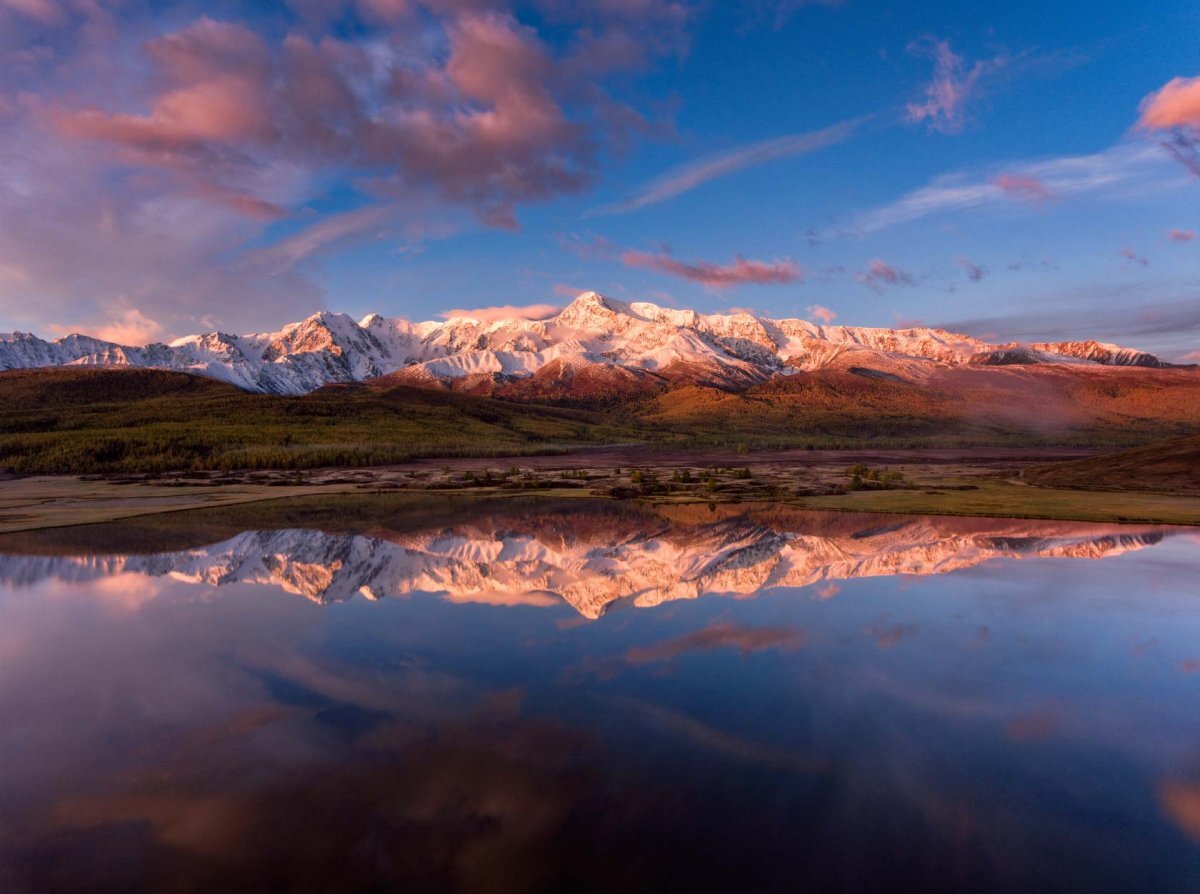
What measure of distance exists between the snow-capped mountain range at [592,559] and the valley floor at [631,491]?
23.5 feet

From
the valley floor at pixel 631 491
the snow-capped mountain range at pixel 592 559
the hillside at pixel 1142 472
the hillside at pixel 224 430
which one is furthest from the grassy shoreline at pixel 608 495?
the hillside at pixel 224 430

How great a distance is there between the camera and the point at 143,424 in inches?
5192

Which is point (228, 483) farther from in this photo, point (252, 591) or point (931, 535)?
point (931, 535)

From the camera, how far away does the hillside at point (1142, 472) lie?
150ft

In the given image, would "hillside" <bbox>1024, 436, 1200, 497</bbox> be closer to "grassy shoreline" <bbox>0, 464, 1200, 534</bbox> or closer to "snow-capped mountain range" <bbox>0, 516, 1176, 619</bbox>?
"grassy shoreline" <bbox>0, 464, 1200, 534</bbox>

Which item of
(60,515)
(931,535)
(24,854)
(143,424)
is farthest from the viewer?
(143,424)

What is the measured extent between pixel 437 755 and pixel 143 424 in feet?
480

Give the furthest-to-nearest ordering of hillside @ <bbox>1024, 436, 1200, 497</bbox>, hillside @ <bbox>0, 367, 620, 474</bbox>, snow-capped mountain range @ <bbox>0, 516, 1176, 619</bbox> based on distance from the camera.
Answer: hillside @ <bbox>0, 367, 620, 474</bbox>
hillside @ <bbox>1024, 436, 1200, 497</bbox>
snow-capped mountain range @ <bbox>0, 516, 1176, 619</bbox>

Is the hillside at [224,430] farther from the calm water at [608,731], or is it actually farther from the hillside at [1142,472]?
the calm water at [608,731]

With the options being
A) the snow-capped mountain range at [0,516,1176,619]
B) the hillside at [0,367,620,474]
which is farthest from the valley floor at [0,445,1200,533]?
the hillside at [0,367,620,474]

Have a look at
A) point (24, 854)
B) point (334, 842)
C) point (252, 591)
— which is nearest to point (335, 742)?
point (334, 842)

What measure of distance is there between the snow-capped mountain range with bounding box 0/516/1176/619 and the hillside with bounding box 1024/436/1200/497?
19619mm

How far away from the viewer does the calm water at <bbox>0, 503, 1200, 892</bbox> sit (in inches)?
311

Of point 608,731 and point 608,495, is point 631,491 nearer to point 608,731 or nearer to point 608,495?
point 608,495
